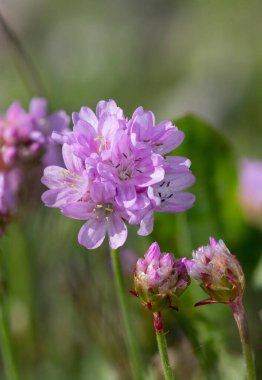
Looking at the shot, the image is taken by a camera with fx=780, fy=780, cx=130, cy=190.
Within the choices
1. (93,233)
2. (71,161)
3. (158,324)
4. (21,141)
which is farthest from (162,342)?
(21,141)

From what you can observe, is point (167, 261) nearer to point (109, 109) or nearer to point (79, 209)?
point (79, 209)

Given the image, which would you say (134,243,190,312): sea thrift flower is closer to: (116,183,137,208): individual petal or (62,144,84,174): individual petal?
(116,183,137,208): individual petal

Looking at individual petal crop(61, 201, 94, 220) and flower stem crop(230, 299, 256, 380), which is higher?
individual petal crop(61, 201, 94, 220)

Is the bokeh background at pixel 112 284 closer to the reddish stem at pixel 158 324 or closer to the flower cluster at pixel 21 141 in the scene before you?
the flower cluster at pixel 21 141

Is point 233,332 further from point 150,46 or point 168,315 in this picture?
point 150,46

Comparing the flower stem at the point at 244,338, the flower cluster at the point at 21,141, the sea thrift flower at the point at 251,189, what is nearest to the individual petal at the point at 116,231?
the flower stem at the point at 244,338

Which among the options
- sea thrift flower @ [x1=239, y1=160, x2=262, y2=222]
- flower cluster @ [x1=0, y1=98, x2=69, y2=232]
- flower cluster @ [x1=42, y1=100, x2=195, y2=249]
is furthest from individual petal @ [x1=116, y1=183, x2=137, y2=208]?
sea thrift flower @ [x1=239, y1=160, x2=262, y2=222]

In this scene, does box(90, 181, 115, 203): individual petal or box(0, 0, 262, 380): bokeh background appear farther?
A: box(0, 0, 262, 380): bokeh background
